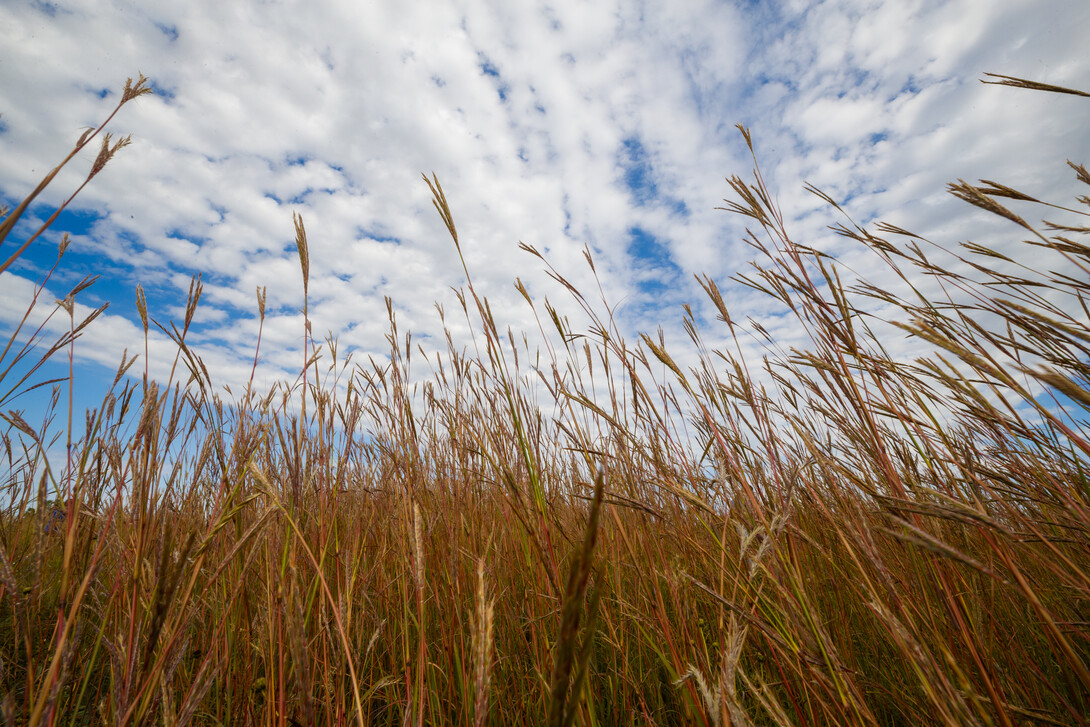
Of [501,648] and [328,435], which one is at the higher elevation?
[328,435]

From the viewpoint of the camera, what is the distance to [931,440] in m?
1.38

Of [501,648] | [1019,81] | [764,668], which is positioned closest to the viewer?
[1019,81]

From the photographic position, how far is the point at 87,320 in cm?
132

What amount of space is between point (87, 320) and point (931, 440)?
8.08ft

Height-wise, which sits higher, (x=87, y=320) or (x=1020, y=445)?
(x=87, y=320)

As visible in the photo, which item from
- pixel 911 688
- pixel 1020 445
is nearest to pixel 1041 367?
pixel 1020 445

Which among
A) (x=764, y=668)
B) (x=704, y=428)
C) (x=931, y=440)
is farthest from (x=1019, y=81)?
(x=764, y=668)

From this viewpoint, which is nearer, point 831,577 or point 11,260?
point 11,260

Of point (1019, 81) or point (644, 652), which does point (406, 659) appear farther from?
point (1019, 81)

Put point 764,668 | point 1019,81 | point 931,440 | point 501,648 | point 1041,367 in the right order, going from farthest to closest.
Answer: point 501,648 < point 764,668 < point 931,440 < point 1019,81 < point 1041,367

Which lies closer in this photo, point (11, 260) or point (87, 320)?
point (11, 260)

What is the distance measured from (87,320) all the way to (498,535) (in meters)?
1.81

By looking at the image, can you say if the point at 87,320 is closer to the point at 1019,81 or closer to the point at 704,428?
the point at 704,428

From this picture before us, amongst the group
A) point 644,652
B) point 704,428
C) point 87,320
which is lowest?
point 644,652
